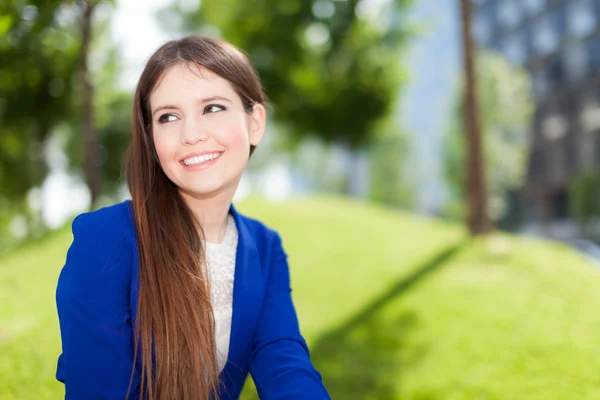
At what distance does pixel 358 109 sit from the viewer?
762 inches

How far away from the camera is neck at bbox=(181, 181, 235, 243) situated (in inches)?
90.2

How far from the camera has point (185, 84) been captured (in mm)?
2096

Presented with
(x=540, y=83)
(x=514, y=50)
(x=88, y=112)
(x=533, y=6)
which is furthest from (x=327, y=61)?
(x=514, y=50)

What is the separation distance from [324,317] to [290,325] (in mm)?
4651

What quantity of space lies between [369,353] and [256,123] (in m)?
4.03

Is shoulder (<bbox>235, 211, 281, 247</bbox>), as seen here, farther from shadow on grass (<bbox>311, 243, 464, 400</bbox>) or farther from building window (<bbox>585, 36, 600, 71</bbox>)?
building window (<bbox>585, 36, 600, 71</bbox>)

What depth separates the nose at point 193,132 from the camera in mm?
2078

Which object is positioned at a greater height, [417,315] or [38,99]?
[38,99]

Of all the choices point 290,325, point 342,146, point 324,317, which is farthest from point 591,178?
point 290,325

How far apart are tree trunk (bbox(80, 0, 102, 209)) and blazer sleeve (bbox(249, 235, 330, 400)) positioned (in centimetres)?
929

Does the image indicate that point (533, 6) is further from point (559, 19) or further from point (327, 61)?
point (327, 61)

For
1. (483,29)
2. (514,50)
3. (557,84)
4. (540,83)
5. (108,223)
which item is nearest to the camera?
(108,223)

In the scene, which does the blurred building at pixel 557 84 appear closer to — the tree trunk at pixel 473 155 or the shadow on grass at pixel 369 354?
the tree trunk at pixel 473 155

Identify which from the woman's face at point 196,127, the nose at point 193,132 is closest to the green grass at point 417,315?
the woman's face at point 196,127
